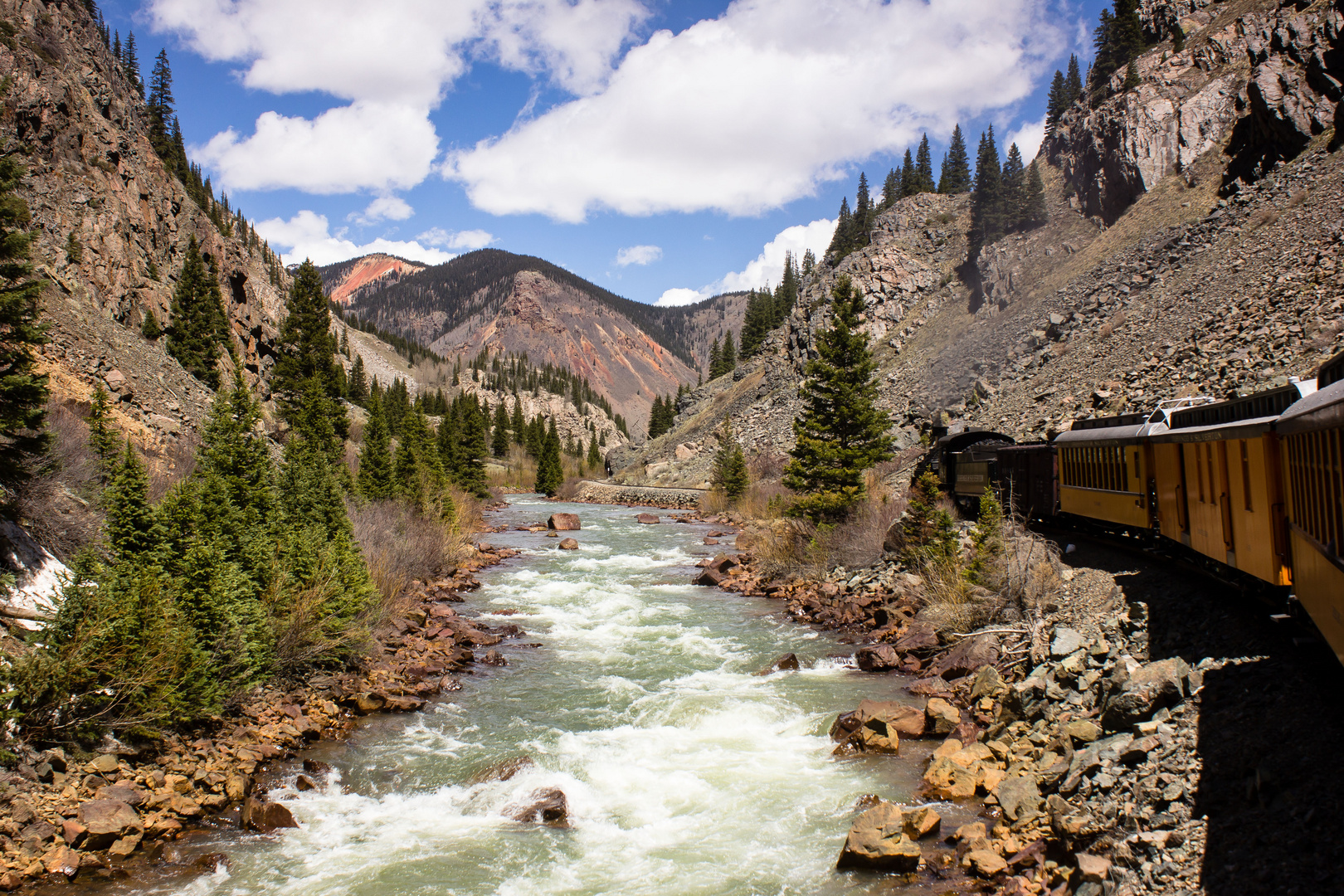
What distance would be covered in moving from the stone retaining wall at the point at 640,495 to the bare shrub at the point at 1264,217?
39798mm

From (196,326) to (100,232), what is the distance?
7621 millimetres

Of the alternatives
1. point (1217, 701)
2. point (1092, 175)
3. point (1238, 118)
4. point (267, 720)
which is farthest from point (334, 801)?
point (1092, 175)

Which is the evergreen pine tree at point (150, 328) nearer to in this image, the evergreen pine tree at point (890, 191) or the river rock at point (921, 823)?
the river rock at point (921, 823)

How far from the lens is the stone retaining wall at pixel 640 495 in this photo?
66.7m

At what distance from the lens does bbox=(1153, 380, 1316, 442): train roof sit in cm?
948

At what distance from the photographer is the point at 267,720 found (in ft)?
40.0

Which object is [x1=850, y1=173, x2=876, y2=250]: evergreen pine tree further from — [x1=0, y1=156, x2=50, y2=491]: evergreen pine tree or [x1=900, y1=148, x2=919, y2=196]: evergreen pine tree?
[x1=0, y1=156, x2=50, y2=491]: evergreen pine tree

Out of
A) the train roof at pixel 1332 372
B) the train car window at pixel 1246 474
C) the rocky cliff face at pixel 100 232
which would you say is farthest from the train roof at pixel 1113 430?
the rocky cliff face at pixel 100 232

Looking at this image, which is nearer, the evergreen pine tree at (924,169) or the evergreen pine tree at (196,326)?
the evergreen pine tree at (196,326)

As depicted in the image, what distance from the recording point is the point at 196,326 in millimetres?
51281

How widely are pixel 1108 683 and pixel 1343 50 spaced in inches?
1914

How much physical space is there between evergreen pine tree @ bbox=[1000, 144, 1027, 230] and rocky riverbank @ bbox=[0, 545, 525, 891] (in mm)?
80196

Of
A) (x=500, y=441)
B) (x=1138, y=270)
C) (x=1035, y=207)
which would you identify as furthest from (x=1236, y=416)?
(x=500, y=441)

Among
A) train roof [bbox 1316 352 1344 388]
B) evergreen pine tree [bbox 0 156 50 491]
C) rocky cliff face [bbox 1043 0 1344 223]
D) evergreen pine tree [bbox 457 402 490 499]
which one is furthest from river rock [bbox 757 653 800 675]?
evergreen pine tree [bbox 457 402 490 499]
